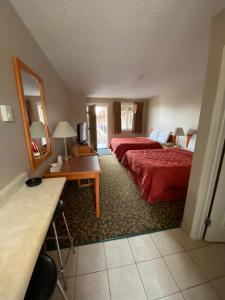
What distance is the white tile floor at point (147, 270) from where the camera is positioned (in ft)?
3.68

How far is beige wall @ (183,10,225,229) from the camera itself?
47.0 inches

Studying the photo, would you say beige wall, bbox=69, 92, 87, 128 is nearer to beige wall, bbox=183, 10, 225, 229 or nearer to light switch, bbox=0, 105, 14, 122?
light switch, bbox=0, 105, 14, 122

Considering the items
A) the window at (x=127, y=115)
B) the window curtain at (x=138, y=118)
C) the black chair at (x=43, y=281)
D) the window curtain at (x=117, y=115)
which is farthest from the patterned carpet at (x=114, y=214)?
the window at (x=127, y=115)

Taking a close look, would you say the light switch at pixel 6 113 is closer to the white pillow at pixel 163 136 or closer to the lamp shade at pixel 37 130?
the lamp shade at pixel 37 130

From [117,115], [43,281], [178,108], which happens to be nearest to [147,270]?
[43,281]

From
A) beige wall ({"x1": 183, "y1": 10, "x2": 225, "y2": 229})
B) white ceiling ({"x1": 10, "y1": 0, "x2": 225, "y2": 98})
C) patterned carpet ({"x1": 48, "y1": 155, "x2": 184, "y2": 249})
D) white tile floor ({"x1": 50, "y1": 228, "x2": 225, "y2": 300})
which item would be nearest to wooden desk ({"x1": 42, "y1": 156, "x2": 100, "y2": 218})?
patterned carpet ({"x1": 48, "y1": 155, "x2": 184, "y2": 249})

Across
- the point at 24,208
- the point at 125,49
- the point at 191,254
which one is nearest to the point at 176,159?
the point at 191,254

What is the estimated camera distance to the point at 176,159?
2.70 m

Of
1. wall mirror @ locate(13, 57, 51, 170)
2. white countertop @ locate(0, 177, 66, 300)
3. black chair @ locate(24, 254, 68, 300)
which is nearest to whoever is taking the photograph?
white countertop @ locate(0, 177, 66, 300)

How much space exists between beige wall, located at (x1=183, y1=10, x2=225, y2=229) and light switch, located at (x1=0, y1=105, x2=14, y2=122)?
174 cm

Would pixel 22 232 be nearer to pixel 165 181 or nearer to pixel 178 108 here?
pixel 165 181

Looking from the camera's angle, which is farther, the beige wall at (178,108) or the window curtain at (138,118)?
the window curtain at (138,118)

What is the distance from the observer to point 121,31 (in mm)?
1453

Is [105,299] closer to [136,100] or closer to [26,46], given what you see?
[26,46]
